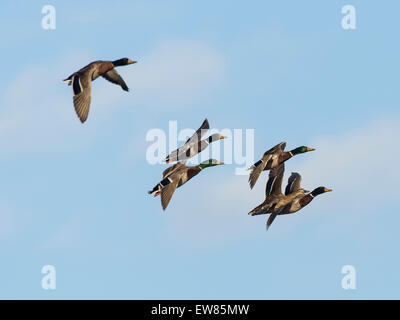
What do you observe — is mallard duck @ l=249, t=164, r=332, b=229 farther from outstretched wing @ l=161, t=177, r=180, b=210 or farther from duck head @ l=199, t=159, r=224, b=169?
outstretched wing @ l=161, t=177, r=180, b=210

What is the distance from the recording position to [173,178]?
40500 mm

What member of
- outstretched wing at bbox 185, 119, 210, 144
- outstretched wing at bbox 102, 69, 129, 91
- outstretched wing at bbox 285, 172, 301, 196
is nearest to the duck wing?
outstretched wing at bbox 185, 119, 210, 144

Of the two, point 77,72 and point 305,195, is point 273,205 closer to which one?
point 305,195

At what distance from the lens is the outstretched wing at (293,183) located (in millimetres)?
43906

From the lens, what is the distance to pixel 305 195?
4319cm

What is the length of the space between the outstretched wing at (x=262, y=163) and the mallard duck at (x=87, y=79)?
20.0ft

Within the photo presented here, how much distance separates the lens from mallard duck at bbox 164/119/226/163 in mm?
44000

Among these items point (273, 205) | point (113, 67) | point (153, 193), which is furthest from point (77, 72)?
point (273, 205)

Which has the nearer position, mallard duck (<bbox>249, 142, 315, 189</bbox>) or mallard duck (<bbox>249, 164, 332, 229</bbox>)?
mallard duck (<bbox>249, 142, 315, 189</bbox>)

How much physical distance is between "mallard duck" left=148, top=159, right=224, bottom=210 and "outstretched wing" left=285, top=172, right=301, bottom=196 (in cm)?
323
